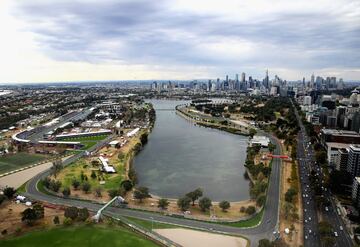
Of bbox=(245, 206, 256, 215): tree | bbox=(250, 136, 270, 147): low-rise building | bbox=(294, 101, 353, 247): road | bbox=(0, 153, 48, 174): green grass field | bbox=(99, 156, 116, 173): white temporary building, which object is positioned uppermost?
bbox=(250, 136, 270, 147): low-rise building

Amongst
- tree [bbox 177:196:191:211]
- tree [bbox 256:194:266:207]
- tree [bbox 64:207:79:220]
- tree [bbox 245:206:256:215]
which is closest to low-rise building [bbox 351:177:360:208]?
tree [bbox 256:194:266:207]

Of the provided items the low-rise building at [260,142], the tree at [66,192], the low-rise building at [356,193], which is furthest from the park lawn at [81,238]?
the low-rise building at [260,142]

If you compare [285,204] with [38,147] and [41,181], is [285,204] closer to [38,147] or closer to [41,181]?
[41,181]

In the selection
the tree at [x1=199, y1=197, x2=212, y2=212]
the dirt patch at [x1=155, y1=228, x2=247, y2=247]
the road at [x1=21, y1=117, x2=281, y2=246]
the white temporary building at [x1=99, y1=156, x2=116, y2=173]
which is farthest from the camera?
the white temporary building at [x1=99, y1=156, x2=116, y2=173]

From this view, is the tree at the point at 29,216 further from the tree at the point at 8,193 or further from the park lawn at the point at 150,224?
the park lawn at the point at 150,224

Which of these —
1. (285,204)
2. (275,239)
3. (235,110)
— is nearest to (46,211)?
(275,239)

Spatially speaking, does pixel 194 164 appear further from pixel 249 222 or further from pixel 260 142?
pixel 249 222

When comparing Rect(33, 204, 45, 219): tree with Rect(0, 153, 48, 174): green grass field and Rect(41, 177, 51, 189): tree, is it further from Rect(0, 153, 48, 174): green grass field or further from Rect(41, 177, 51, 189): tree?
Rect(0, 153, 48, 174): green grass field
